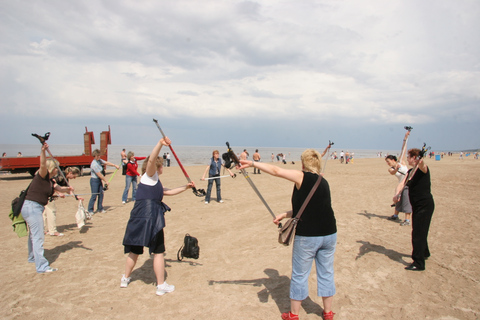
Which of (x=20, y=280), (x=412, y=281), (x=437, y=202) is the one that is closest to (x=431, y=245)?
(x=412, y=281)

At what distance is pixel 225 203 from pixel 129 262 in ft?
22.1

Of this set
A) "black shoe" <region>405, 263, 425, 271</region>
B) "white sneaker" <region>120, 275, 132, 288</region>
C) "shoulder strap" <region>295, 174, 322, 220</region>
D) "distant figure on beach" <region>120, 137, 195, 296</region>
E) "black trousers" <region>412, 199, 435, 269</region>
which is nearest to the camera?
"shoulder strap" <region>295, 174, 322, 220</region>

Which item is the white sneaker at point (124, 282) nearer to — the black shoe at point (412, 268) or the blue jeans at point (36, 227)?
the blue jeans at point (36, 227)

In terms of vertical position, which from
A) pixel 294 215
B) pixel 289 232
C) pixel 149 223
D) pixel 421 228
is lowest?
pixel 421 228

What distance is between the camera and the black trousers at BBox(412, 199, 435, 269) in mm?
4602

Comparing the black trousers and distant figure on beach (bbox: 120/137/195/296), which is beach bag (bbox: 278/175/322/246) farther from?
the black trousers

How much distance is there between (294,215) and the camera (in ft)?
10.6

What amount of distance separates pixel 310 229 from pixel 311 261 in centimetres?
40

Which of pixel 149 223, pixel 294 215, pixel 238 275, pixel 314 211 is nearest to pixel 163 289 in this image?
pixel 149 223

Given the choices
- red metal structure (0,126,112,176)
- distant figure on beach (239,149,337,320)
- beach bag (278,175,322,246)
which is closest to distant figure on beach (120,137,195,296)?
distant figure on beach (239,149,337,320)

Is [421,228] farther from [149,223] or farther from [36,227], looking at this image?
[36,227]

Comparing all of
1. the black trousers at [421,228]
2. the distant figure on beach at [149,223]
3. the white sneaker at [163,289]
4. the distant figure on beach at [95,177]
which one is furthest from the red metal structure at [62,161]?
the black trousers at [421,228]

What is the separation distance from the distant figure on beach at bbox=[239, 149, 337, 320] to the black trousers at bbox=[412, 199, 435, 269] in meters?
2.27

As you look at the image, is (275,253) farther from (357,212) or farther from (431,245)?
(357,212)
